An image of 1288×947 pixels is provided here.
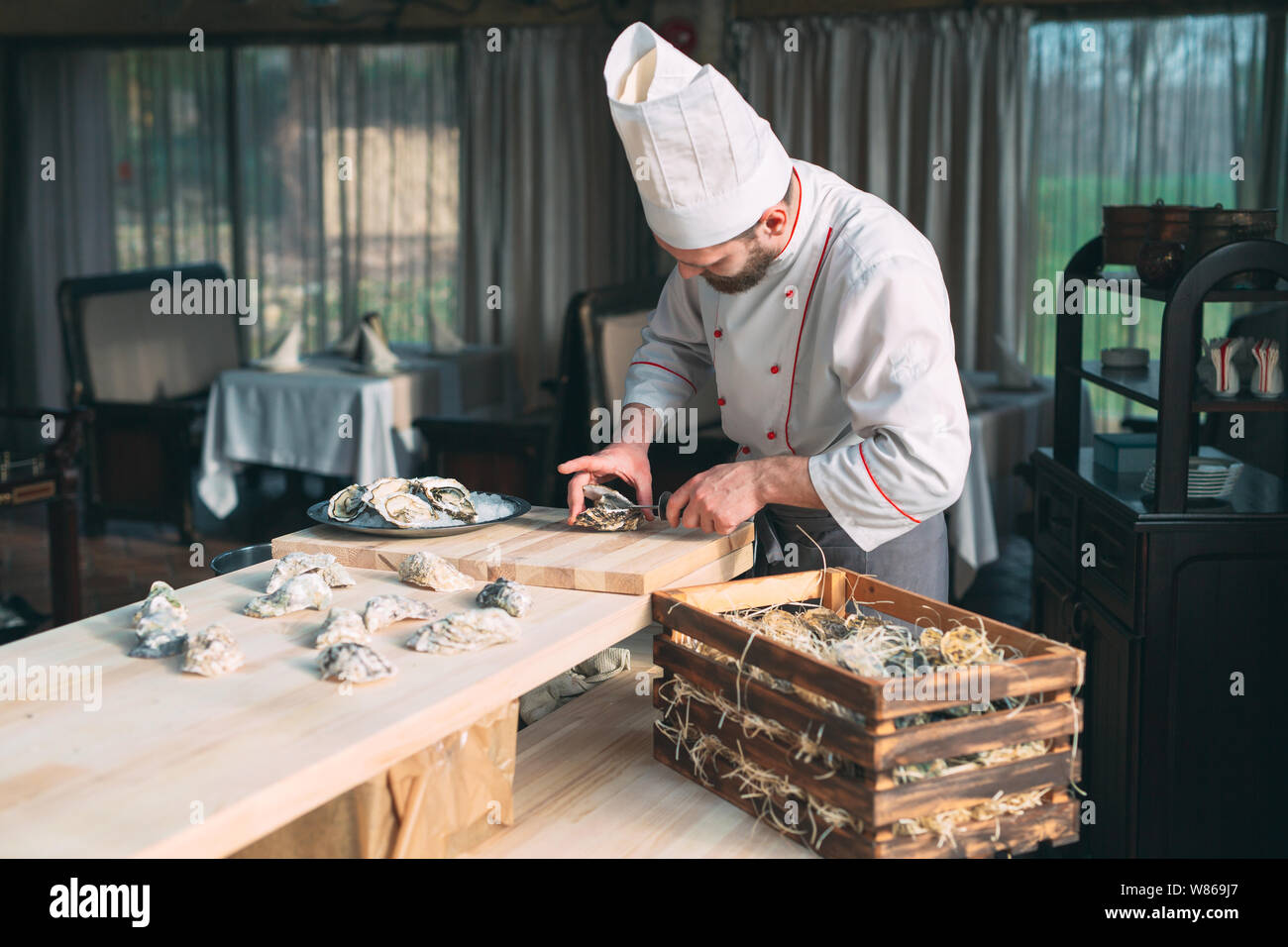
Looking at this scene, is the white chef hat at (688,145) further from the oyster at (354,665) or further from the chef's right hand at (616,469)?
the oyster at (354,665)

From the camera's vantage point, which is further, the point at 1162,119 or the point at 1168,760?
the point at 1162,119

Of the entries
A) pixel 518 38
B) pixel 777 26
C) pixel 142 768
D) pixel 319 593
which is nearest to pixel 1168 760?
pixel 319 593

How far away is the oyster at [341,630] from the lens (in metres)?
1.52

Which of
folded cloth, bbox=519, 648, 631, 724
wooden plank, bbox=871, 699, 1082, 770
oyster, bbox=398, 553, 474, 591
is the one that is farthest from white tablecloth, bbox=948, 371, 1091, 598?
wooden plank, bbox=871, 699, 1082, 770

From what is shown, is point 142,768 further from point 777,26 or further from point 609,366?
point 777,26

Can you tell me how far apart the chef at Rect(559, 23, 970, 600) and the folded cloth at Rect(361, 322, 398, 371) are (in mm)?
3929

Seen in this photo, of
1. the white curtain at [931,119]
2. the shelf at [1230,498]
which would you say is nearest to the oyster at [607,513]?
the shelf at [1230,498]

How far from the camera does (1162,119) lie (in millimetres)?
6109

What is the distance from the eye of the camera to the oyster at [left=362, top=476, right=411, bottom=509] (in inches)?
80.2

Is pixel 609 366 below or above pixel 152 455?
above

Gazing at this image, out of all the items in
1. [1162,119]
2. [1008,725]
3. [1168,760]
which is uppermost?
[1162,119]
